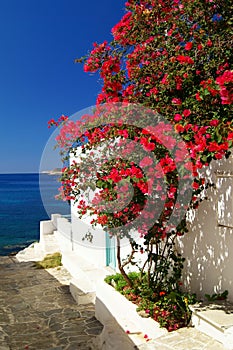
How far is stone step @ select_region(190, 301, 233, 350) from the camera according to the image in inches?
158

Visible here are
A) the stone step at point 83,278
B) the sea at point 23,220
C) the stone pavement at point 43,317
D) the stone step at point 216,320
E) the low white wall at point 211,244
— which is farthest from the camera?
the stone step at point 83,278

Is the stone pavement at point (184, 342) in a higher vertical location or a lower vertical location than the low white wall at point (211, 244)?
lower

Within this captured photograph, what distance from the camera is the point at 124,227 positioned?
5508 mm

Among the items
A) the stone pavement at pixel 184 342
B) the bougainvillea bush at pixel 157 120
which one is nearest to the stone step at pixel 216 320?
the stone pavement at pixel 184 342

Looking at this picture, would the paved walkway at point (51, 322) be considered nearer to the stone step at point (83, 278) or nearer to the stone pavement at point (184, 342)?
the stone pavement at point (184, 342)

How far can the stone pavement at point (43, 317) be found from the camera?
6.02 meters

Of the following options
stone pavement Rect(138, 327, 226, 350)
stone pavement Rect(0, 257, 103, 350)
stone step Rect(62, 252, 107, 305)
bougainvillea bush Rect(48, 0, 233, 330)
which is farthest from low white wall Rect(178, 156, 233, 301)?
stone step Rect(62, 252, 107, 305)

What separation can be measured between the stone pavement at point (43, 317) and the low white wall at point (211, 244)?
1.87 meters

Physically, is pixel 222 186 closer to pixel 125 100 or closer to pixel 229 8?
pixel 125 100

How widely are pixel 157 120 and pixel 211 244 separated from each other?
5.99ft

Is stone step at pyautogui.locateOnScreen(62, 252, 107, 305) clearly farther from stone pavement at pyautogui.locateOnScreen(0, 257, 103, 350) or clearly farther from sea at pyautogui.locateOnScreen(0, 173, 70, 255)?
sea at pyautogui.locateOnScreen(0, 173, 70, 255)

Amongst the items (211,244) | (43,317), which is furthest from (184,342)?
(43,317)

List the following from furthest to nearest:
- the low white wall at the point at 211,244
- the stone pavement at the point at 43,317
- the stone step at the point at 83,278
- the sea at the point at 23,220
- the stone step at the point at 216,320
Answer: the stone step at the point at 83,278, the sea at the point at 23,220, the stone pavement at the point at 43,317, the low white wall at the point at 211,244, the stone step at the point at 216,320

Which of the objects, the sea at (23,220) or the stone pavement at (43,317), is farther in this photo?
the sea at (23,220)
